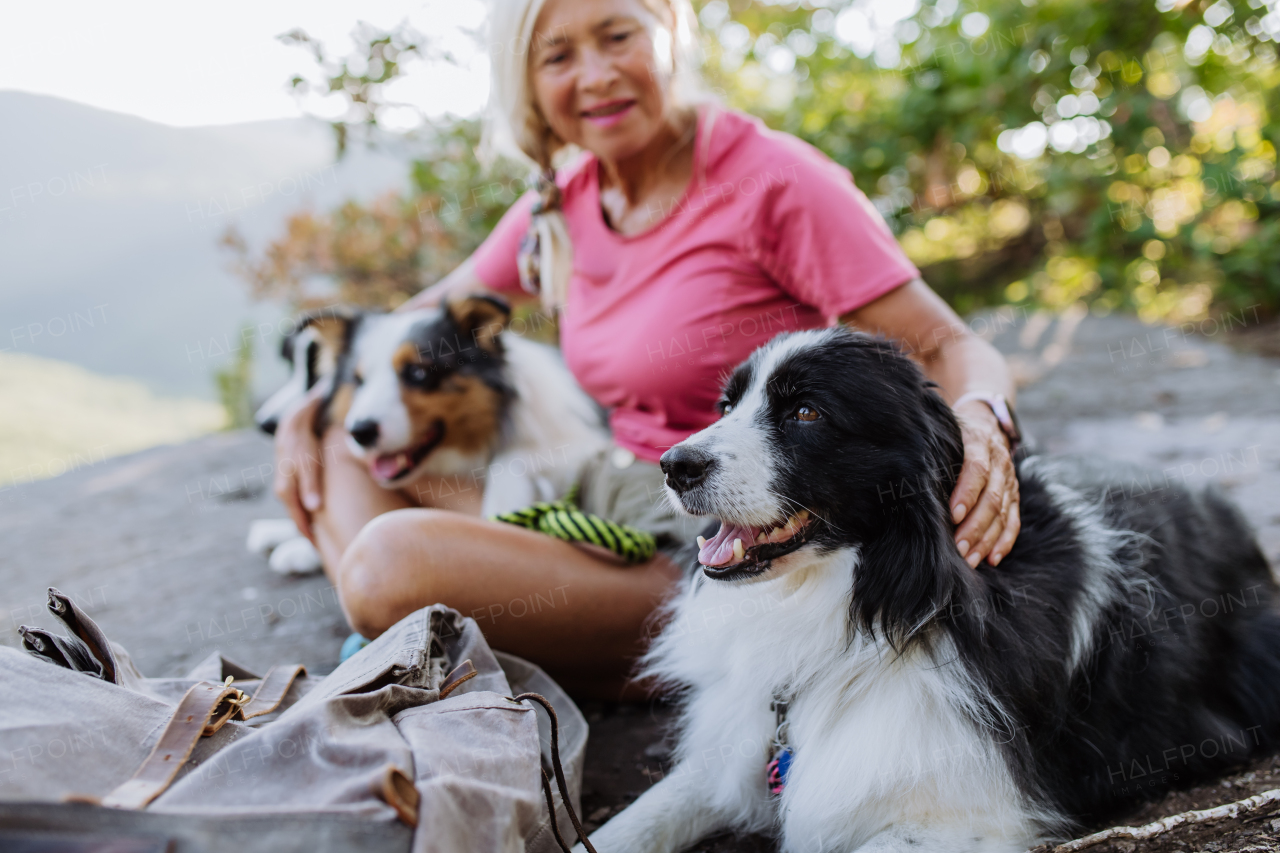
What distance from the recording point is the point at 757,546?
162cm

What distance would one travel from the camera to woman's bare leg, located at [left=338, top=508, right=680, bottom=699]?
6.40 feet

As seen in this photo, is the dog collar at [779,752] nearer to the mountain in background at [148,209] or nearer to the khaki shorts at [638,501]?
the khaki shorts at [638,501]

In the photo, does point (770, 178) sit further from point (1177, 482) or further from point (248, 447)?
point (248, 447)

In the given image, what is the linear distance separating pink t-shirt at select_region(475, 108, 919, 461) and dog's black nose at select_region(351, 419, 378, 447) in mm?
773

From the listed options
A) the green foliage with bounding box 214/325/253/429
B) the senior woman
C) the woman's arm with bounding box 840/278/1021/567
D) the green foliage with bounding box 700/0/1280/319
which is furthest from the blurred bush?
the woman's arm with bounding box 840/278/1021/567

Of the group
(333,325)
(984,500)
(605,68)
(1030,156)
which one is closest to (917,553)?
(984,500)

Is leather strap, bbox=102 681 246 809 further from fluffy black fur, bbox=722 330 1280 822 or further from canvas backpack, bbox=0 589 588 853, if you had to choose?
fluffy black fur, bbox=722 330 1280 822

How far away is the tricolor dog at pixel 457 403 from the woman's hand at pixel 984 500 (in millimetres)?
1538

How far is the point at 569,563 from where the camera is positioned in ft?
6.87

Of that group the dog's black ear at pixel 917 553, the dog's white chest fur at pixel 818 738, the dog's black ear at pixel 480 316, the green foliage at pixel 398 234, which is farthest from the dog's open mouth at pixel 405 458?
the green foliage at pixel 398 234

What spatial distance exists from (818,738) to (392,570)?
1.03 meters

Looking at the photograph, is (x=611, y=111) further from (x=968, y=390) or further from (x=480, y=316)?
(x=968, y=390)

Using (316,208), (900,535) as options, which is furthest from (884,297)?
(316,208)

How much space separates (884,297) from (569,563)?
106 cm
